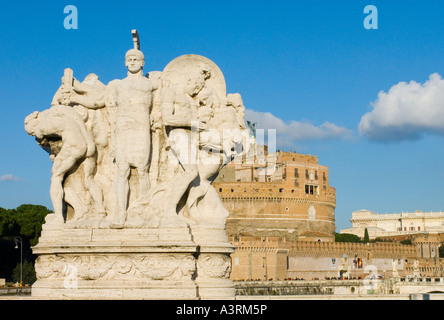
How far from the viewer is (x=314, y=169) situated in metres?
95.2

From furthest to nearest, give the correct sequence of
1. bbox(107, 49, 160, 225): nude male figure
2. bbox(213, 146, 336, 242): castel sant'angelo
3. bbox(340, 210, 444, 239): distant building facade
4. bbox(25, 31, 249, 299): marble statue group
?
1. bbox(340, 210, 444, 239): distant building facade
2. bbox(213, 146, 336, 242): castel sant'angelo
3. bbox(107, 49, 160, 225): nude male figure
4. bbox(25, 31, 249, 299): marble statue group

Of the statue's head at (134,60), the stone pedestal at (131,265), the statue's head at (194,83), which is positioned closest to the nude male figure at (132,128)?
the statue's head at (134,60)

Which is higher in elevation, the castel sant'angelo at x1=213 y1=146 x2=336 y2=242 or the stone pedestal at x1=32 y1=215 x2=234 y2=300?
Result: the castel sant'angelo at x1=213 y1=146 x2=336 y2=242

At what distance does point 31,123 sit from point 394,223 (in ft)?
455

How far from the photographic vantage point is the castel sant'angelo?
86.2 m

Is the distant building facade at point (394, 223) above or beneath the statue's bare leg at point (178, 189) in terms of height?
above

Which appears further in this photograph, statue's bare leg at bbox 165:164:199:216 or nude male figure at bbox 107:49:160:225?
nude male figure at bbox 107:49:160:225

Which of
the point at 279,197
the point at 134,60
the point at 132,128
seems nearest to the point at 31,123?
the point at 132,128

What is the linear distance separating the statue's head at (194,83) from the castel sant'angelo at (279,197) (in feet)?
232

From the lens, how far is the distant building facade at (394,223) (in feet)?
454

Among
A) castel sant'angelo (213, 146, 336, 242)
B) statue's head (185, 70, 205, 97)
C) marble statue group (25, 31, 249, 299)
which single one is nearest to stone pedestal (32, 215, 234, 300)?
marble statue group (25, 31, 249, 299)

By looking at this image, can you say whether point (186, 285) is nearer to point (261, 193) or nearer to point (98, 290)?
point (98, 290)

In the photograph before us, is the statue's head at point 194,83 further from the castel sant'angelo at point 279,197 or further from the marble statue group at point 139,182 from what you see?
the castel sant'angelo at point 279,197

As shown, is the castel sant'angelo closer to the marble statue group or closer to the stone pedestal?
the marble statue group
